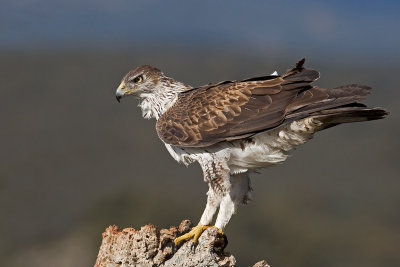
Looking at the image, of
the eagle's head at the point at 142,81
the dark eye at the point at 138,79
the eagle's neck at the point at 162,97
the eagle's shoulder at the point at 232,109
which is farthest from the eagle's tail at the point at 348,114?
the dark eye at the point at 138,79

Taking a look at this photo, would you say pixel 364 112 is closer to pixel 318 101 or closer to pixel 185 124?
pixel 318 101

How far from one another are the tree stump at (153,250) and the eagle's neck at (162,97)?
7.81ft

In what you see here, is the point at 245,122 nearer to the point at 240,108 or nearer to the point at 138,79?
the point at 240,108

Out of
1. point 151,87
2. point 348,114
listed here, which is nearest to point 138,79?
point 151,87

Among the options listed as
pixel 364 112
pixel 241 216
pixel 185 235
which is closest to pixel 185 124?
pixel 185 235

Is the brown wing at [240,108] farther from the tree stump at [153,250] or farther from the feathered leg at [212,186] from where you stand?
the tree stump at [153,250]

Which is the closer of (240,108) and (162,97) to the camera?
(240,108)

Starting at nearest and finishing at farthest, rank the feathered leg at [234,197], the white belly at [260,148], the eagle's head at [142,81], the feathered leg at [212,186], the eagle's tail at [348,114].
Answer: the eagle's tail at [348,114] < the white belly at [260,148] < the feathered leg at [212,186] < the feathered leg at [234,197] < the eagle's head at [142,81]

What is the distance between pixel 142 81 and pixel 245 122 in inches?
90.1

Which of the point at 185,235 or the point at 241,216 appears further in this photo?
the point at 241,216

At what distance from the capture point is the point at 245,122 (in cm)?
1109

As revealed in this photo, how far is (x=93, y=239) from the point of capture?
34.2 meters

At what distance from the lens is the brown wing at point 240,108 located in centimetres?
1083

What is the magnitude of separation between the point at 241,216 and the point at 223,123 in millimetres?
26348
